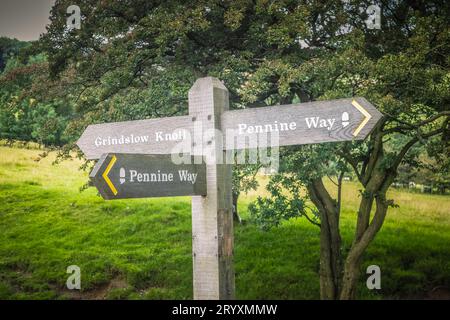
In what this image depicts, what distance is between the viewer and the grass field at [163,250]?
13.2m

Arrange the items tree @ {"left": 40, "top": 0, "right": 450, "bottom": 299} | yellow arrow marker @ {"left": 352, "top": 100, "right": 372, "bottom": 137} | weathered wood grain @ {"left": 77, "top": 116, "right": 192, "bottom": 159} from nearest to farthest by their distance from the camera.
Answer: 1. yellow arrow marker @ {"left": 352, "top": 100, "right": 372, "bottom": 137}
2. weathered wood grain @ {"left": 77, "top": 116, "right": 192, "bottom": 159}
3. tree @ {"left": 40, "top": 0, "right": 450, "bottom": 299}

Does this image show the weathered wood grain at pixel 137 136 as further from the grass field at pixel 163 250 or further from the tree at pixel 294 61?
the grass field at pixel 163 250

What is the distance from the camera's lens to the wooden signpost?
2967mm

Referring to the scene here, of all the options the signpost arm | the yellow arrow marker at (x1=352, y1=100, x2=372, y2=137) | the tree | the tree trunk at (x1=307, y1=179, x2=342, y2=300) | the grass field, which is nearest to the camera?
the yellow arrow marker at (x1=352, y1=100, x2=372, y2=137)

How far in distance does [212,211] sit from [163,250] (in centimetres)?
1299

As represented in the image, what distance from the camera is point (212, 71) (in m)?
9.08

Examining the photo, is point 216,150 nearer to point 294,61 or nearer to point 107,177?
point 107,177

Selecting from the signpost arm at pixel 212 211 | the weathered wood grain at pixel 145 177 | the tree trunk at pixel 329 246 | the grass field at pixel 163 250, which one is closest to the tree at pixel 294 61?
the tree trunk at pixel 329 246

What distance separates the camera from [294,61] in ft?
29.1

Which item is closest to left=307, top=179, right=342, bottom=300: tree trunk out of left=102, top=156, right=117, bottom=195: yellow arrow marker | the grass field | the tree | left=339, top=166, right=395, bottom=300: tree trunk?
the tree

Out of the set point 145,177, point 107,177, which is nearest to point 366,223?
point 145,177

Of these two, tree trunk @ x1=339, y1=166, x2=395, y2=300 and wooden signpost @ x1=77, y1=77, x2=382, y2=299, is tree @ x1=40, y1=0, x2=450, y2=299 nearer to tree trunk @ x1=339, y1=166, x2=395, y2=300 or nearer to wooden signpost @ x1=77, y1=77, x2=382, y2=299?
tree trunk @ x1=339, y1=166, x2=395, y2=300

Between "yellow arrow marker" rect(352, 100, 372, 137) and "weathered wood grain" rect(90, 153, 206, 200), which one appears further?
"yellow arrow marker" rect(352, 100, 372, 137)
